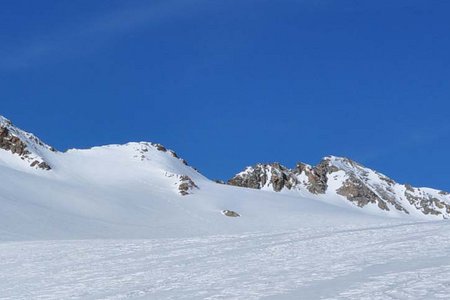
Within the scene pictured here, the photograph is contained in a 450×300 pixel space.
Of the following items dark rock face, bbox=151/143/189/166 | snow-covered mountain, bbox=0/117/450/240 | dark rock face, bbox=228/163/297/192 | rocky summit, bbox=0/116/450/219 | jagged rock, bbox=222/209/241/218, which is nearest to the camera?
snow-covered mountain, bbox=0/117/450/240

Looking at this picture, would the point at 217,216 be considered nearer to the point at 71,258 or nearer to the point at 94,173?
the point at 94,173

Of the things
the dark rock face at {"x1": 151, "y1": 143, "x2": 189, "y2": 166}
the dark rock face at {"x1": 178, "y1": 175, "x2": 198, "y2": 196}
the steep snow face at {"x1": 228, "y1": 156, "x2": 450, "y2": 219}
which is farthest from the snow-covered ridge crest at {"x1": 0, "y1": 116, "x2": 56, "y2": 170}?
the steep snow face at {"x1": 228, "y1": 156, "x2": 450, "y2": 219}

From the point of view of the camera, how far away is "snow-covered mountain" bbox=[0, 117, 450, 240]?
202 ft

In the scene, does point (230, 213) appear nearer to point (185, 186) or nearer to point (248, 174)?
point (185, 186)

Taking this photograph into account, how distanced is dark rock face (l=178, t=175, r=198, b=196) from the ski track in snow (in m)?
58.6

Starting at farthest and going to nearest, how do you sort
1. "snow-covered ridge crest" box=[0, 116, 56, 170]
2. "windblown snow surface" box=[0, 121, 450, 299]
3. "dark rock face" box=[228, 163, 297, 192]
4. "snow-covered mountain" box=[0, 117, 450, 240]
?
"dark rock face" box=[228, 163, 297, 192] → "snow-covered ridge crest" box=[0, 116, 56, 170] → "snow-covered mountain" box=[0, 117, 450, 240] → "windblown snow surface" box=[0, 121, 450, 299]

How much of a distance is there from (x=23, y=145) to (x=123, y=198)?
21216 millimetres

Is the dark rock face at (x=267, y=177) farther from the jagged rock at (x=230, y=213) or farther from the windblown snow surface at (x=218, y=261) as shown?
the windblown snow surface at (x=218, y=261)

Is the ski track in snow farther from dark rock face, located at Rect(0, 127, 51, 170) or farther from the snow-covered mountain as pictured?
dark rock face, located at Rect(0, 127, 51, 170)

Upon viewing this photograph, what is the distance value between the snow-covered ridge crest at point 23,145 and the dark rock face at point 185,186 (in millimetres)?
18058

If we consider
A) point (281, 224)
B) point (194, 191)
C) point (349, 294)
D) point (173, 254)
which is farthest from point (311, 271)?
point (194, 191)

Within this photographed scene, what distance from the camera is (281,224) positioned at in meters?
72.8

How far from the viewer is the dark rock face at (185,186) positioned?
9109 cm

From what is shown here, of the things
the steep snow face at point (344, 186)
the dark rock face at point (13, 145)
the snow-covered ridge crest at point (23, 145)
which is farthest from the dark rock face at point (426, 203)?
the dark rock face at point (13, 145)
